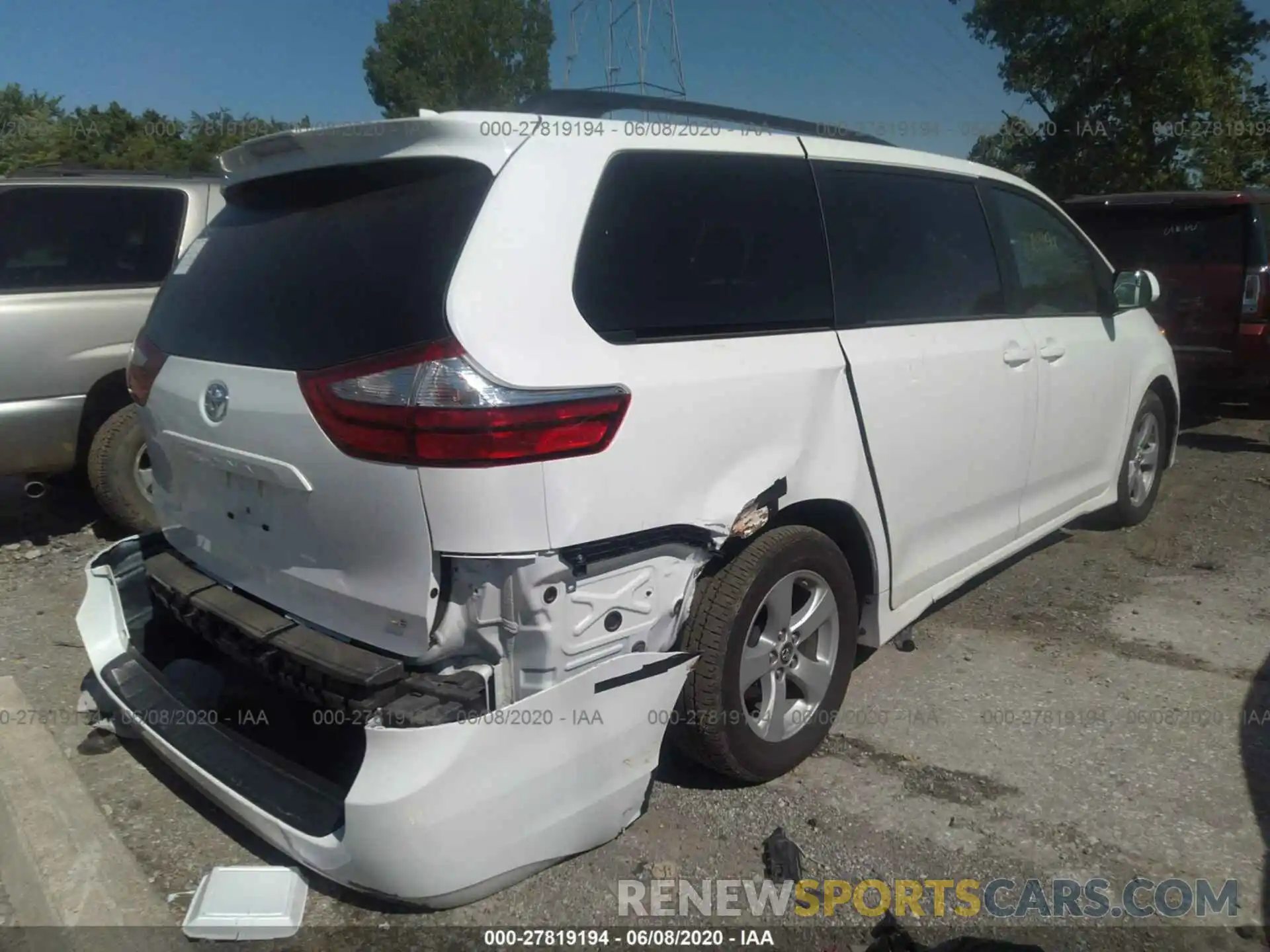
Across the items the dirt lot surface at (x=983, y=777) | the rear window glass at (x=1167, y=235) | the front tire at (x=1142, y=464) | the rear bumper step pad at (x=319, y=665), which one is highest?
the rear window glass at (x=1167, y=235)

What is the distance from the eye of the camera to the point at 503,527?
2.10m

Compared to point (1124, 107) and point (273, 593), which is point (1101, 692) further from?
point (1124, 107)

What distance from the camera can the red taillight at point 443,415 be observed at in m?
2.08

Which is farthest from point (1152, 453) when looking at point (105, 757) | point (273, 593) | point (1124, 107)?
point (1124, 107)

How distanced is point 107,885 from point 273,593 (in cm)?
91

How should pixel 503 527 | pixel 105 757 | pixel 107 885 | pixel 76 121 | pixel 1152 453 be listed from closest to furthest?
pixel 503 527
pixel 107 885
pixel 105 757
pixel 1152 453
pixel 76 121

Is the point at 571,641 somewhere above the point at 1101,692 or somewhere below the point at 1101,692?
above

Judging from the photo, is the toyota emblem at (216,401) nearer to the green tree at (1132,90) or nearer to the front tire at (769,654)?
the front tire at (769,654)

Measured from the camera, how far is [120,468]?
511 centimetres

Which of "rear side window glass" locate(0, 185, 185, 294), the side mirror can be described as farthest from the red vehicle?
"rear side window glass" locate(0, 185, 185, 294)

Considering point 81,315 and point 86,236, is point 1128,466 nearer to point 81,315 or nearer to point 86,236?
point 81,315

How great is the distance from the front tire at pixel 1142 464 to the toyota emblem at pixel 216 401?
173 inches

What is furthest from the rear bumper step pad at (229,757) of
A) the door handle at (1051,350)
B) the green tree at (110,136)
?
the green tree at (110,136)

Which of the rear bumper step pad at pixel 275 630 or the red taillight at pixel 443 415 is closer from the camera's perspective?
the red taillight at pixel 443 415
